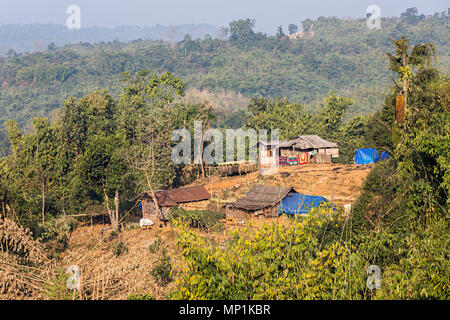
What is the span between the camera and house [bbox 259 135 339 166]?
5528 centimetres

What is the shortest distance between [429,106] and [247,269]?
27376mm

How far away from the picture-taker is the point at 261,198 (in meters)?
36.8

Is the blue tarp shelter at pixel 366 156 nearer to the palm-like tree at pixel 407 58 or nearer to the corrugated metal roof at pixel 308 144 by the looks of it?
the corrugated metal roof at pixel 308 144

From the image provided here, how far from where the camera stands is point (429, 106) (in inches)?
1304

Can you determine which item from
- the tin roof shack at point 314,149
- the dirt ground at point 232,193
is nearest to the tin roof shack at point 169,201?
the dirt ground at point 232,193

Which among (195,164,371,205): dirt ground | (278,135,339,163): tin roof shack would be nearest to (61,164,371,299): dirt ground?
(195,164,371,205): dirt ground

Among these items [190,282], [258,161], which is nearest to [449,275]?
[190,282]

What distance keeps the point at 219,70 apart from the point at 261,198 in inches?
5660

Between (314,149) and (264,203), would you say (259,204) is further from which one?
(314,149)

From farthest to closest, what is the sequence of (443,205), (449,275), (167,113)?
1. (167,113)
2. (443,205)
3. (449,275)

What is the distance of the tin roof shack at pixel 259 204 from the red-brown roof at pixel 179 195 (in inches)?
198

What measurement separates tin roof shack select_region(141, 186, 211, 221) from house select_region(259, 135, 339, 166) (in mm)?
15043

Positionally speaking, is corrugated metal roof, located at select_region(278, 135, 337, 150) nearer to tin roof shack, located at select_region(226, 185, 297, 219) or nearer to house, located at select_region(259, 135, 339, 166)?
house, located at select_region(259, 135, 339, 166)

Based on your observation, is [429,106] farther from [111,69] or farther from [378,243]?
[111,69]
